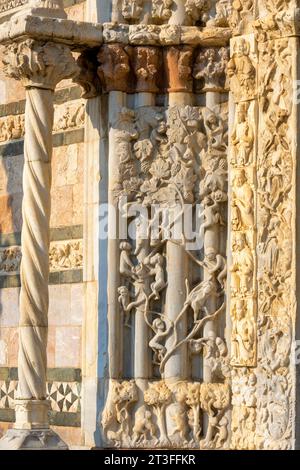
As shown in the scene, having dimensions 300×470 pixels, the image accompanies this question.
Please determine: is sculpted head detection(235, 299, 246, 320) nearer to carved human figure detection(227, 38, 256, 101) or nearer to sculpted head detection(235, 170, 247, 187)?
sculpted head detection(235, 170, 247, 187)

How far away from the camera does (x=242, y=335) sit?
409 inches

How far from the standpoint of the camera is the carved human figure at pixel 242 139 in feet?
34.3

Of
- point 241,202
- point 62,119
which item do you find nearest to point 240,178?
point 241,202

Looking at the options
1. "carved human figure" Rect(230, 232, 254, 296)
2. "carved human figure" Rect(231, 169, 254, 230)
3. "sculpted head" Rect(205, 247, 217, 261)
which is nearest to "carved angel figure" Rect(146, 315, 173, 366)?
"sculpted head" Rect(205, 247, 217, 261)

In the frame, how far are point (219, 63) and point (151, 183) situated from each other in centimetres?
80

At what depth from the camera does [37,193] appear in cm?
1078

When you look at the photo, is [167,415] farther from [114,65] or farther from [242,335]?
[114,65]

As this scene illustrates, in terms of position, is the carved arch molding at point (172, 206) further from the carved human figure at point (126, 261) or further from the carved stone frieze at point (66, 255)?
the carved stone frieze at point (66, 255)

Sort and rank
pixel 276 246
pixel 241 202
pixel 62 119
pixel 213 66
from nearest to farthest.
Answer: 1. pixel 276 246
2. pixel 241 202
3. pixel 213 66
4. pixel 62 119

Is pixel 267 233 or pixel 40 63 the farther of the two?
pixel 40 63

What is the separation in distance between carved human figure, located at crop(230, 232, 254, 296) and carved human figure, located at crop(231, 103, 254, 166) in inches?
16.4

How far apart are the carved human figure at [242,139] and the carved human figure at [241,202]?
0.07 metres

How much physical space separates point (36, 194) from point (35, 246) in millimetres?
298
